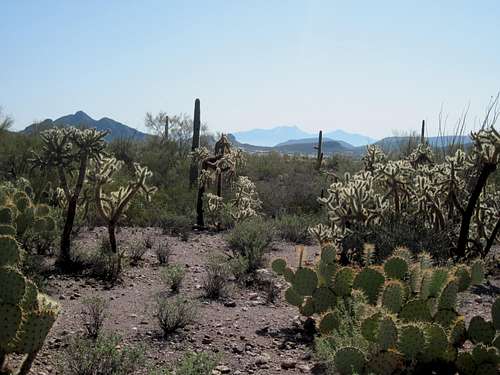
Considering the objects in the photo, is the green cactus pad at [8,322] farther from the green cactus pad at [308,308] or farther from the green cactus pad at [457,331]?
the green cactus pad at [457,331]

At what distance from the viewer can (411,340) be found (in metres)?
3.95

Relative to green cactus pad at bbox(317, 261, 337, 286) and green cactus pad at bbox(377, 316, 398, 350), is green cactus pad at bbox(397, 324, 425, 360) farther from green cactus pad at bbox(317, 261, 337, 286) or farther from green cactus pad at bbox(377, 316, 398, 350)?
green cactus pad at bbox(317, 261, 337, 286)

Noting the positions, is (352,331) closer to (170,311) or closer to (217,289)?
(170,311)

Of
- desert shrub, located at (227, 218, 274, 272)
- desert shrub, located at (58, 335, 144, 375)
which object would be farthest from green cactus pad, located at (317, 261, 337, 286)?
desert shrub, located at (227, 218, 274, 272)

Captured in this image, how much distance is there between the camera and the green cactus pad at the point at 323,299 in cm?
557

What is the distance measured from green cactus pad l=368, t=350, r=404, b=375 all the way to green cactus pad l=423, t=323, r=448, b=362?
23 cm

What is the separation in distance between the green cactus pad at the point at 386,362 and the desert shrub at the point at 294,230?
7.88m

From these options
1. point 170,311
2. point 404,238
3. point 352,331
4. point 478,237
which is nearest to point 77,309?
point 170,311

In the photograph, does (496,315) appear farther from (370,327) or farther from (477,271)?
(370,327)

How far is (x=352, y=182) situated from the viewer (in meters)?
8.85

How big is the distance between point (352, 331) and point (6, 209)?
4.49m

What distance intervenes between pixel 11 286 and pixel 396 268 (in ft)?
11.2

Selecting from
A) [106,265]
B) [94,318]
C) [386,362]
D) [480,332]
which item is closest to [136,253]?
[106,265]

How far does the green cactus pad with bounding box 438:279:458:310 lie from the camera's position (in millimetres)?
4602
